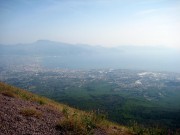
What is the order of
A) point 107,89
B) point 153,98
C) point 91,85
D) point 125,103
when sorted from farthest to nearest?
point 91,85 → point 107,89 → point 153,98 → point 125,103

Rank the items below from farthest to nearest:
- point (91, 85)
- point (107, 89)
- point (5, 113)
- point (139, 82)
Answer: point (139, 82)
point (91, 85)
point (107, 89)
point (5, 113)

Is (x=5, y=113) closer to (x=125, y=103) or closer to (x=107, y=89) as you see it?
(x=125, y=103)

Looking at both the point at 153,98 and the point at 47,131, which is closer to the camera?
the point at 47,131

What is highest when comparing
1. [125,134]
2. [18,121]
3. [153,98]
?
[18,121]

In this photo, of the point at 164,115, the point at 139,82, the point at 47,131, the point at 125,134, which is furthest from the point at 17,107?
the point at 139,82

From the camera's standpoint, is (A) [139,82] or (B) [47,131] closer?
(B) [47,131]

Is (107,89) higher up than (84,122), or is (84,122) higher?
(84,122)

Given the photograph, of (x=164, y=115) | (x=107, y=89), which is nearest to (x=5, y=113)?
(x=164, y=115)

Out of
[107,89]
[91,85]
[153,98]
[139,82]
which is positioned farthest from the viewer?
[139,82]

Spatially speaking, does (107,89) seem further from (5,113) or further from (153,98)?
(5,113)
